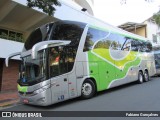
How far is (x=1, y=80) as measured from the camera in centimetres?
1642

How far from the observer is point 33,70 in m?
9.49

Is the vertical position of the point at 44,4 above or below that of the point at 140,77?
above

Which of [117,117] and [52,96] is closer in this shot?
[117,117]

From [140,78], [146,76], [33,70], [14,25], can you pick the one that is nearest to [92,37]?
[33,70]

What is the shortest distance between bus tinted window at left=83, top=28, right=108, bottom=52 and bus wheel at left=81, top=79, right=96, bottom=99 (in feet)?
5.26

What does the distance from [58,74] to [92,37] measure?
3218 millimetres

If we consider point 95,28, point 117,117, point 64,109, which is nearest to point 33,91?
point 64,109

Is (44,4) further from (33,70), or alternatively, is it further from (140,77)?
(140,77)

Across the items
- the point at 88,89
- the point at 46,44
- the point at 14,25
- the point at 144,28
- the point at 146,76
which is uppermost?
the point at 144,28

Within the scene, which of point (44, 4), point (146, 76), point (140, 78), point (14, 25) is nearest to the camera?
point (44, 4)

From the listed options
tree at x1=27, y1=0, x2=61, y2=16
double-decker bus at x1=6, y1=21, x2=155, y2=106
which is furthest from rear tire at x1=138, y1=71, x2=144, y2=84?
tree at x1=27, y1=0, x2=61, y2=16

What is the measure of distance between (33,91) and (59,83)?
1097mm

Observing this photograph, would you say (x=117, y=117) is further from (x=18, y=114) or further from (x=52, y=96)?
(x=18, y=114)

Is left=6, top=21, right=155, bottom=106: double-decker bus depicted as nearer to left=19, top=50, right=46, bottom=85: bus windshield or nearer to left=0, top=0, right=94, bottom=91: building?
left=19, top=50, right=46, bottom=85: bus windshield
